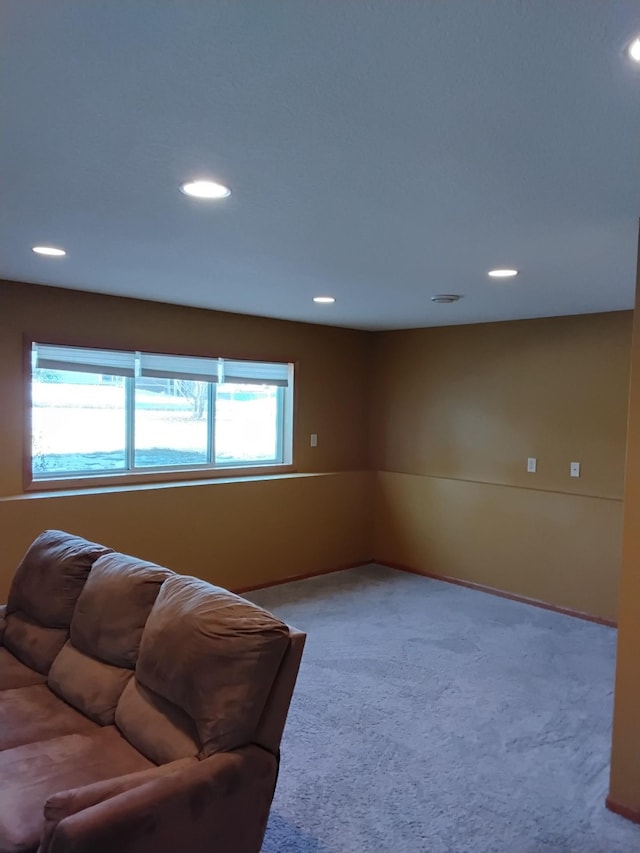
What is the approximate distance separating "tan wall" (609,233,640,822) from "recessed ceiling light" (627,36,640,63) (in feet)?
3.93

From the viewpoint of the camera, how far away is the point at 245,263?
313 centimetres

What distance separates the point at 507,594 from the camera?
16.2 feet

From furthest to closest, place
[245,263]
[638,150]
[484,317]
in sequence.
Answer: [484,317] < [245,263] < [638,150]

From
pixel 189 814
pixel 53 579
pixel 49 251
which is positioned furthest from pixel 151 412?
pixel 189 814

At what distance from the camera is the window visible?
13.6ft

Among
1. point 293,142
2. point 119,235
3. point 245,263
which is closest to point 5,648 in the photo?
point 119,235

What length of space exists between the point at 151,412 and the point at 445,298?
224cm

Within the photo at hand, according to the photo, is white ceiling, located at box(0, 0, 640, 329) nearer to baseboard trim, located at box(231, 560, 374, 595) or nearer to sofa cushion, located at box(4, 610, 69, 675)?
sofa cushion, located at box(4, 610, 69, 675)

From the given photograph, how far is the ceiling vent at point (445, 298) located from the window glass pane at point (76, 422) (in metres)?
2.23

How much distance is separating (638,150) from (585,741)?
8.16 ft

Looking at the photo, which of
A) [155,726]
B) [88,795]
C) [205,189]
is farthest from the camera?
[205,189]

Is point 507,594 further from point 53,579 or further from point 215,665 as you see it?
point 215,665

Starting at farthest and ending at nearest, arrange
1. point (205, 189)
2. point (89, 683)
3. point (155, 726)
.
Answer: point (89, 683) → point (205, 189) → point (155, 726)

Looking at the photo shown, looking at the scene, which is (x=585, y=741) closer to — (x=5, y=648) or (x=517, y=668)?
(x=517, y=668)
